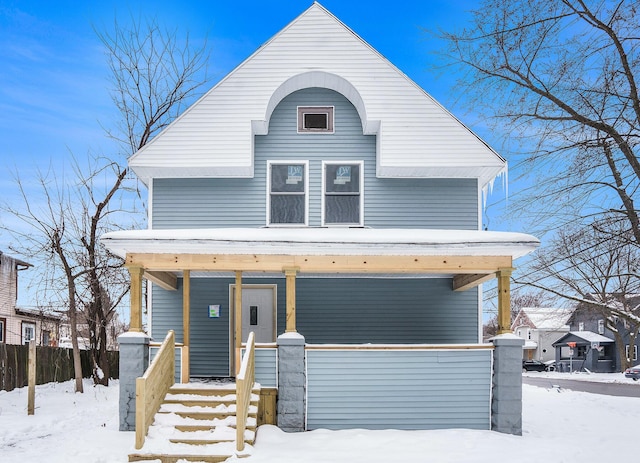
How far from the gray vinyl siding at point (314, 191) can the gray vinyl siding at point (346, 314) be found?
1.28 meters

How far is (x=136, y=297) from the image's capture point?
30.7ft

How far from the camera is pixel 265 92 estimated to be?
11.9m

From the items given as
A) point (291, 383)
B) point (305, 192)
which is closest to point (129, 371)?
point (291, 383)

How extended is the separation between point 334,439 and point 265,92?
6.78 meters

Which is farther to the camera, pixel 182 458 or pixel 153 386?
pixel 153 386

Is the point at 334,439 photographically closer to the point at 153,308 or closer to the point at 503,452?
the point at 503,452

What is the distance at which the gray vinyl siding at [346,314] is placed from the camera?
39.4ft

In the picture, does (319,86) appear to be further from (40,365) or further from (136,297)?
(40,365)

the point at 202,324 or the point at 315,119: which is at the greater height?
the point at 315,119

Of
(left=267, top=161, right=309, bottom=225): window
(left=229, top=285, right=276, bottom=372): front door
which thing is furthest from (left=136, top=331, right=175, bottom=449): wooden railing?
(left=267, top=161, right=309, bottom=225): window

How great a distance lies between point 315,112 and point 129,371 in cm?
625

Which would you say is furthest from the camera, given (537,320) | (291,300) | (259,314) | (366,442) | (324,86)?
(537,320)

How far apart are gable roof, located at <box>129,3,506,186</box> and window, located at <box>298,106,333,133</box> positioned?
477 millimetres

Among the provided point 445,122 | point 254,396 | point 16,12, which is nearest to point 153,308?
point 254,396
